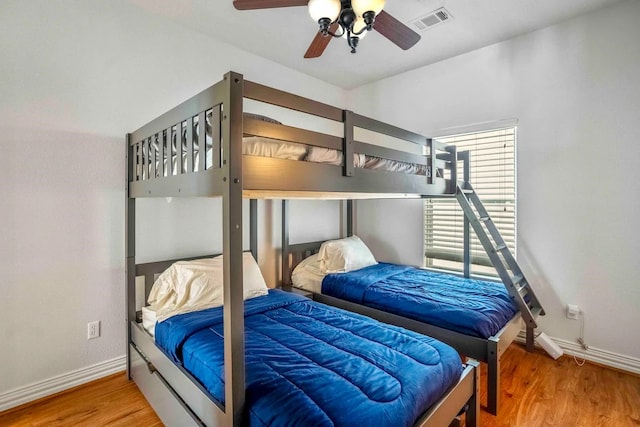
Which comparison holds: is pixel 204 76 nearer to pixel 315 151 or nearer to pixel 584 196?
pixel 315 151

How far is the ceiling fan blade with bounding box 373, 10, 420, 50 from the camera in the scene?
6.37 feet

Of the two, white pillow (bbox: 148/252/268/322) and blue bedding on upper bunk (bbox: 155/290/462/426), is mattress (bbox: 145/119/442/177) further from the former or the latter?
blue bedding on upper bunk (bbox: 155/290/462/426)

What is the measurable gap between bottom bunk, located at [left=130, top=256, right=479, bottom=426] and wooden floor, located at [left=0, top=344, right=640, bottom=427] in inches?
6.7

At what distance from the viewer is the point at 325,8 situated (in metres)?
1.65

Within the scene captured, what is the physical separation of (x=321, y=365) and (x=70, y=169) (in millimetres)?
2113

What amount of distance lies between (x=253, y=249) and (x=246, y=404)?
1.97 meters

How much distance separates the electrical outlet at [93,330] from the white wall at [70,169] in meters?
0.03

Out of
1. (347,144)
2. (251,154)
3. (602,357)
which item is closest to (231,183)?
(251,154)

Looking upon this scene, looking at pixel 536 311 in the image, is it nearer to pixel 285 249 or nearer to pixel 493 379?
pixel 493 379

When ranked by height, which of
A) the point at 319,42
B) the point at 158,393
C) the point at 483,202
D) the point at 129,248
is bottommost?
the point at 158,393

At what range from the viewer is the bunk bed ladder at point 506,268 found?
7.71 ft

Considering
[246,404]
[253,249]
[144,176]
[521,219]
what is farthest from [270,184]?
[521,219]

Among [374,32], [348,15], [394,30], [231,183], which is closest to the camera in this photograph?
[231,183]

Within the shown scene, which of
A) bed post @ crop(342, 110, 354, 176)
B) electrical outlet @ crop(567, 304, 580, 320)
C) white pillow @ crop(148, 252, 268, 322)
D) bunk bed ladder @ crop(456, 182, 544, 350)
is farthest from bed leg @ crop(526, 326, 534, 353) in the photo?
white pillow @ crop(148, 252, 268, 322)
